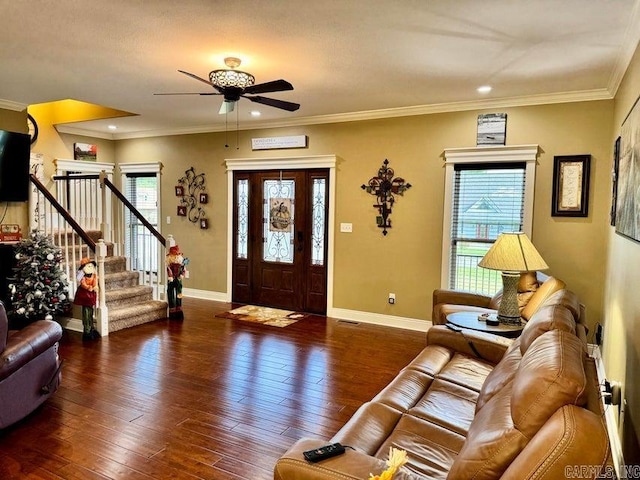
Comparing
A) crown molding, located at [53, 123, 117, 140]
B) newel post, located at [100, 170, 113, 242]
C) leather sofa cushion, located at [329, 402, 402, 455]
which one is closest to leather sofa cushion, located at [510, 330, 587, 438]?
leather sofa cushion, located at [329, 402, 402, 455]

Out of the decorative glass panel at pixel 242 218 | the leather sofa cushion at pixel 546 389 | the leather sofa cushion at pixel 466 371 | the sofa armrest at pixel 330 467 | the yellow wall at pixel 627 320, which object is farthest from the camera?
the decorative glass panel at pixel 242 218

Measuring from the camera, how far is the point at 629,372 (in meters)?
2.37

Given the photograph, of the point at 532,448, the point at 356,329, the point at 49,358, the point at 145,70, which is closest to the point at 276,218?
the point at 356,329

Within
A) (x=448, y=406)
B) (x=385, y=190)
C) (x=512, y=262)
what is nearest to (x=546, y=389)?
(x=448, y=406)

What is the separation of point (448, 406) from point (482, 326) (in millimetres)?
1230

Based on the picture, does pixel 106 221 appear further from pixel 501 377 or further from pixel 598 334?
pixel 598 334

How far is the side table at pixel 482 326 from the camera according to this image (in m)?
3.22

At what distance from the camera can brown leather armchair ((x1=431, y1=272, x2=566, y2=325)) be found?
3611mm

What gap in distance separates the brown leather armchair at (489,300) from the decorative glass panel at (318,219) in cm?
201

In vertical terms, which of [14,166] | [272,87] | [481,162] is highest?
[272,87]

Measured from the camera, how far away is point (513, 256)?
10.3 feet

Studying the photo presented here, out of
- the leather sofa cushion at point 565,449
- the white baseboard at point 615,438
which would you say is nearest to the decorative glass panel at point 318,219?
the white baseboard at point 615,438

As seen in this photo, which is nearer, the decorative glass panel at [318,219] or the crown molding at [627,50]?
the crown molding at [627,50]

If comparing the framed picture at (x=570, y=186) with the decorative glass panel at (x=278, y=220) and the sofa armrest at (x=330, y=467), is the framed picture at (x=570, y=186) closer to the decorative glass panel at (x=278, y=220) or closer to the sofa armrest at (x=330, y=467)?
the decorative glass panel at (x=278, y=220)
